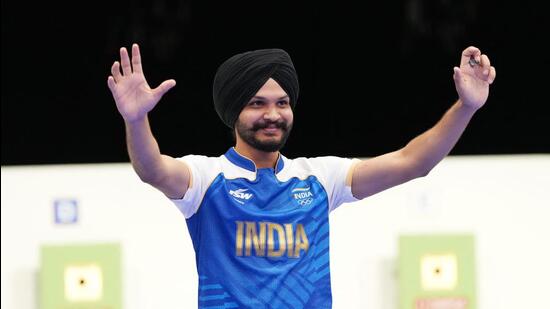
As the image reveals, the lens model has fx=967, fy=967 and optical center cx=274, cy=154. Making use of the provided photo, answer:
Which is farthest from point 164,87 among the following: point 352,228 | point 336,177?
point 352,228

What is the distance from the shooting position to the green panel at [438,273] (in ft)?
13.6

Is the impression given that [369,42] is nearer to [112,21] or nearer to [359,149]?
[359,149]

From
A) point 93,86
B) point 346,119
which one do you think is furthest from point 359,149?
point 93,86

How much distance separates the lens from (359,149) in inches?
155

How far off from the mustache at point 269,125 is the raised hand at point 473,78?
415 millimetres

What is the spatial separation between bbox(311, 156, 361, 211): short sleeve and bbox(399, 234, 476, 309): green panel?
71.7 inches

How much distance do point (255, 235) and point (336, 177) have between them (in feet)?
0.91

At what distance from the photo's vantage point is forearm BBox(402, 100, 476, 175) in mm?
2303

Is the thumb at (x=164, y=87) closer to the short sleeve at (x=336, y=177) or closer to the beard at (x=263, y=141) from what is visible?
the beard at (x=263, y=141)

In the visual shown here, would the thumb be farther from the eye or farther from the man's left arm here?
the man's left arm

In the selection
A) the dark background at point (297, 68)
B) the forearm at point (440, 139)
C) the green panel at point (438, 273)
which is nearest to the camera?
the forearm at point (440, 139)

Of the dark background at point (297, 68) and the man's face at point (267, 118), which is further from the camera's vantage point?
the dark background at point (297, 68)

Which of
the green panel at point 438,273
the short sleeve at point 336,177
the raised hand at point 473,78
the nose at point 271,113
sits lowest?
the green panel at point 438,273

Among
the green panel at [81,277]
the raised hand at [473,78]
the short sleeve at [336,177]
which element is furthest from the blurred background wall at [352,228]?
the raised hand at [473,78]
